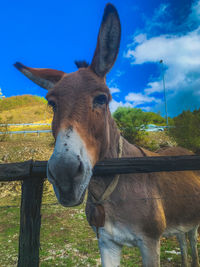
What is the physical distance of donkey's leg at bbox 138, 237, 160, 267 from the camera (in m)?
1.73

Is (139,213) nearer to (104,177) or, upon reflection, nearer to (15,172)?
(104,177)

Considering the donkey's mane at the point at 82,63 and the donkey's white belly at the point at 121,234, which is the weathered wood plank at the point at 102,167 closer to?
the donkey's white belly at the point at 121,234

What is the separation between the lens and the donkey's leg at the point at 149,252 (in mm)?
1728

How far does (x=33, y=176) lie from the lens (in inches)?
68.1

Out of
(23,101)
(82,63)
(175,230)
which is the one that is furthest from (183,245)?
(23,101)

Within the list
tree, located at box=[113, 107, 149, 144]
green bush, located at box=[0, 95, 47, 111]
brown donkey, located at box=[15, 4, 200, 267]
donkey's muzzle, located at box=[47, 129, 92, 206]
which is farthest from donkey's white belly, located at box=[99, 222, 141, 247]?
green bush, located at box=[0, 95, 47, 111]

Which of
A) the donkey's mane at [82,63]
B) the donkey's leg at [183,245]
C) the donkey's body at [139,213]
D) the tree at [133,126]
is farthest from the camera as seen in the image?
the tree at [133,126]

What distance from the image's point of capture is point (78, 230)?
517 centimetres

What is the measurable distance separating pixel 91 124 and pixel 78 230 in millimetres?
4770

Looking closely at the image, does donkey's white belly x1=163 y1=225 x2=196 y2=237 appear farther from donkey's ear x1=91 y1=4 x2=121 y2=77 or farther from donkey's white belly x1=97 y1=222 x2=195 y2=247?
donkey's ear x1=91 y1=4 x2=121 y2=77

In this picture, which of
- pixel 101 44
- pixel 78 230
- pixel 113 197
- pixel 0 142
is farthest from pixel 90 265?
pixel 0 142

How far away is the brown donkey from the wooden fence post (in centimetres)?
58

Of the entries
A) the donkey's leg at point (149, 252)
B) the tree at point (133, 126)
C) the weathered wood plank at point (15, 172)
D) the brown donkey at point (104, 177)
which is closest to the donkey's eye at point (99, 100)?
the brown donkey at point (104, 177)

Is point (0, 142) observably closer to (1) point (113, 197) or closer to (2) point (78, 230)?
(2) point (78, 230)
